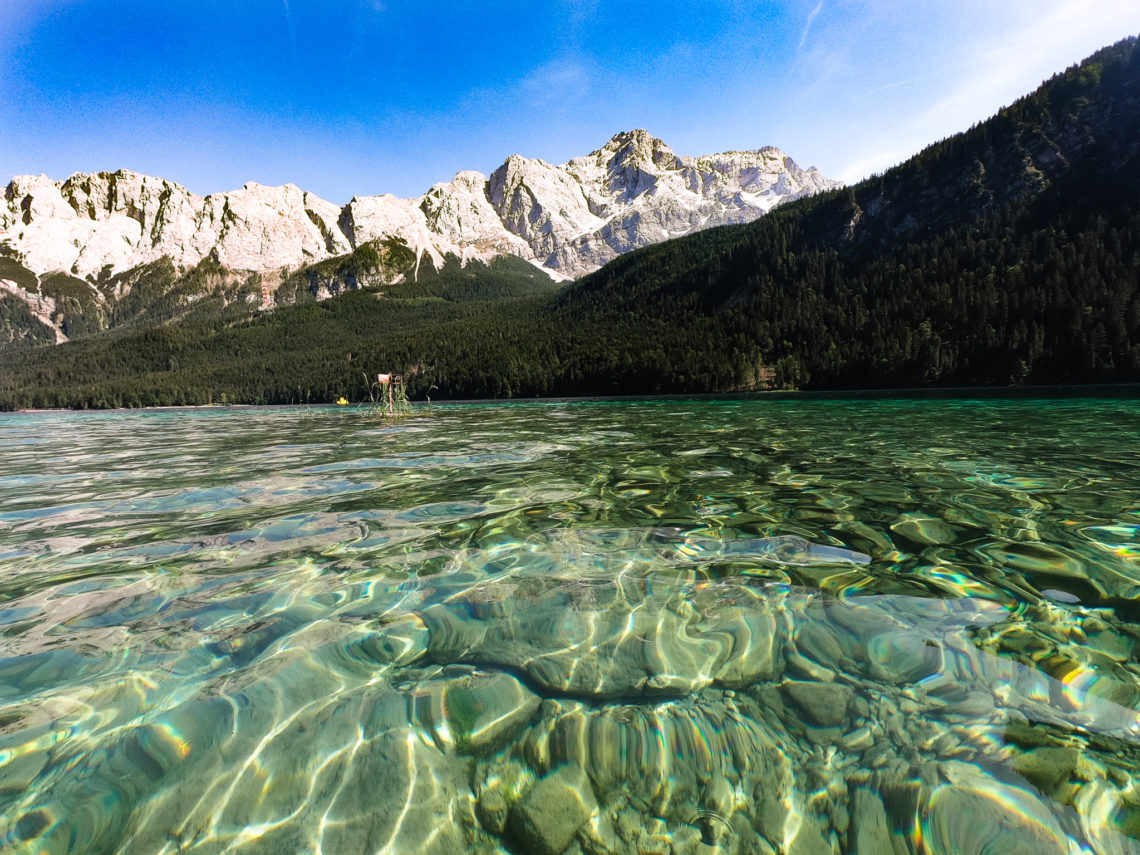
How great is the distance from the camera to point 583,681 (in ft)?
12.2

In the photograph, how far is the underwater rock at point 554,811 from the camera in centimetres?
245

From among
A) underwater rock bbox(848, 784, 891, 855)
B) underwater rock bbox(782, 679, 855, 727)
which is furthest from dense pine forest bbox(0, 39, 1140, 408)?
underwater rock bbox(848, 784, 891, 855)

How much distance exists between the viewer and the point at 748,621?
4.51 metres

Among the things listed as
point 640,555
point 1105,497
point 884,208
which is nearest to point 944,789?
point 640,555

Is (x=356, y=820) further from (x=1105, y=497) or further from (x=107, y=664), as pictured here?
(x=1105, y=497)

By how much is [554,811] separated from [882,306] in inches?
4990

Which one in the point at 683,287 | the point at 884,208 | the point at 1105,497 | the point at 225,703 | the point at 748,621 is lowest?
the point at 1105,497

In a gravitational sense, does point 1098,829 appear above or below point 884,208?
below

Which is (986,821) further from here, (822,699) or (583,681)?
(583,681)

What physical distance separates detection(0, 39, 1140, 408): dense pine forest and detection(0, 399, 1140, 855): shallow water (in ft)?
309

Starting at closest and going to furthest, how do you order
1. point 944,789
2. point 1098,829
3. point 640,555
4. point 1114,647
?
point 1098,829, point 944,789, point 1114,647, point 640,555

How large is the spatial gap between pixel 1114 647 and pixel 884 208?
170400 millimetres

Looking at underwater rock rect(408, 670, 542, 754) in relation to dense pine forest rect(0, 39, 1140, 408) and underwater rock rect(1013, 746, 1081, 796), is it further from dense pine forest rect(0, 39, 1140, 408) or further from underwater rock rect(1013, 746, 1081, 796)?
dense pine forest rect(0, 39, 1140, 408)

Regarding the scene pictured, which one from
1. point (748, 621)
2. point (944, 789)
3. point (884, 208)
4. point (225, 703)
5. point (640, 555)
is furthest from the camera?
point (884, 208)
